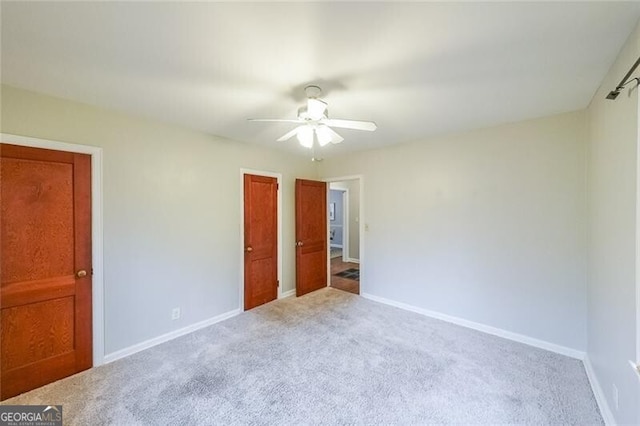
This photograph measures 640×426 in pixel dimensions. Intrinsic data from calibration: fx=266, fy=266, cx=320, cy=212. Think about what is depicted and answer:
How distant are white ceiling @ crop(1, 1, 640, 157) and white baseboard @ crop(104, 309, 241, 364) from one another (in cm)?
235

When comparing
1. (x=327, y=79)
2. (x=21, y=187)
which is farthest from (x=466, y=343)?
(x=21, y=187)

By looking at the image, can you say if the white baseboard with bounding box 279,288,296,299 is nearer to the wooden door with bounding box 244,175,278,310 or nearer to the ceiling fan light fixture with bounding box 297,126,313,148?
the wooden door with bounding box 244,175,278,310

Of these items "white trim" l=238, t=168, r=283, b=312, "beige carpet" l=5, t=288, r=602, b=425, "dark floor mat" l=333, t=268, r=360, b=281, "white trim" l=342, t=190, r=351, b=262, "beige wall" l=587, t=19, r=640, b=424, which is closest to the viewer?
"beige wall" l=587, t=19, r=640, b=424

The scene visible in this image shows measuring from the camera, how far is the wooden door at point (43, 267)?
2039mm

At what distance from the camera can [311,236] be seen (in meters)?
4.62

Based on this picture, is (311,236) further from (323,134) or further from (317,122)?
(317,122)

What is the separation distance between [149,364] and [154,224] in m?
1.35

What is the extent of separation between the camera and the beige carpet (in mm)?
1874

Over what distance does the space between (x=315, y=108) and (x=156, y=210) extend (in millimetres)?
2059

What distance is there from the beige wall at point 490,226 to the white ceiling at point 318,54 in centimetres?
52

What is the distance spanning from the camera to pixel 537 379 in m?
2.24

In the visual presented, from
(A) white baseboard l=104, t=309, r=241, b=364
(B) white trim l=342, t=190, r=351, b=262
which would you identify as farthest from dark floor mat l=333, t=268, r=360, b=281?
(A) white baseboard l=104, t=309, r=241, b=364

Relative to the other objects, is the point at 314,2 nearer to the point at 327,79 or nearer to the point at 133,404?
the point at 327,79

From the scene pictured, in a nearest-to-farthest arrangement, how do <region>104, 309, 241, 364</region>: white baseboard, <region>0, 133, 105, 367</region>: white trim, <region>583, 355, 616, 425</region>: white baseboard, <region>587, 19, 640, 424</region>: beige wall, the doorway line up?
<region>587, 19, 640, 424</region>: beige wall < <region>583, 355, 616, 425</region>: white baseboard < <region>0, 133, 105, 367</region>: white trim < <region>104, 309, 241, 364</region>: white baseboard < the doorway
